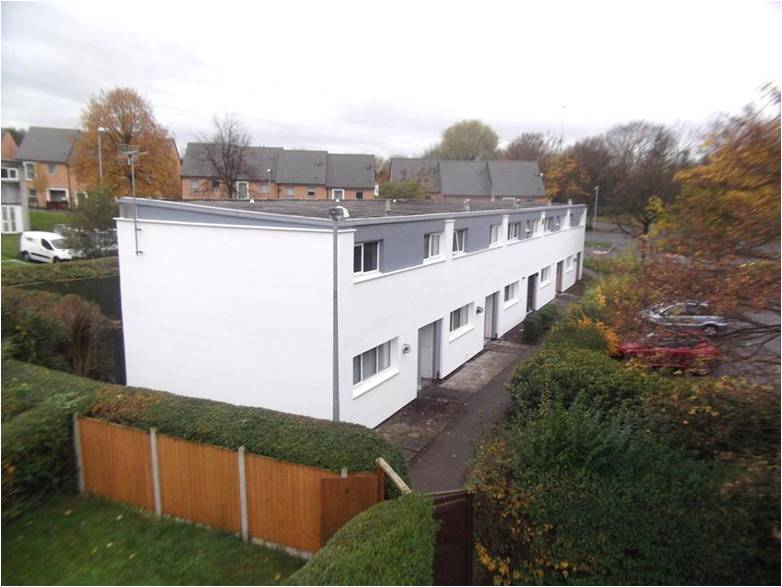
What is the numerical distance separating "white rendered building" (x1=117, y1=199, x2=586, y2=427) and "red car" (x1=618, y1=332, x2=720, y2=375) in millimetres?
5782

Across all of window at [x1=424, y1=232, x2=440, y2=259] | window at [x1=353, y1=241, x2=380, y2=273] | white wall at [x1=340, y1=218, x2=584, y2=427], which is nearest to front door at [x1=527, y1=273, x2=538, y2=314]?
white wall at [x1=340, y1=218, x2=584, y2=427]

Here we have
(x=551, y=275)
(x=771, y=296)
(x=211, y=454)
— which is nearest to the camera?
(x=771, y=296)

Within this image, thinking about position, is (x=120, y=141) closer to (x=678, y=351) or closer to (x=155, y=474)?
(x=155, y=474)

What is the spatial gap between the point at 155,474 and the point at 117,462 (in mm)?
764

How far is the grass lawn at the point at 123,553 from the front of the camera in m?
6.52

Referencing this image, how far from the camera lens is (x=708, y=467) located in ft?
20.9

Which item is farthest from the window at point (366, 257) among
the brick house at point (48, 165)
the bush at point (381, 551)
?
the brick house at point (48, 165)

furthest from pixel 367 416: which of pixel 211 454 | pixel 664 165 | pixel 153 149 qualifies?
pixel 153 149

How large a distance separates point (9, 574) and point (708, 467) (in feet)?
27.3

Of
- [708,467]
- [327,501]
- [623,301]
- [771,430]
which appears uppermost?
[623,301]

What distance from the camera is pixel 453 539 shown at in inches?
265

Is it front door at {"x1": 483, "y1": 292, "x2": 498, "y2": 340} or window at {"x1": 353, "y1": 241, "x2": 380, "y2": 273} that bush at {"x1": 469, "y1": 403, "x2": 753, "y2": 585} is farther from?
front door at {"x1": 483, "y1": 292, "x2": 498, "y2": 340}

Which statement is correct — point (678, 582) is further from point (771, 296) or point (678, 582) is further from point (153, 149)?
point (153, 149)

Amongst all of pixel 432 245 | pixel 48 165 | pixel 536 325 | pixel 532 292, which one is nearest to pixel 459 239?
pixel 432 245
